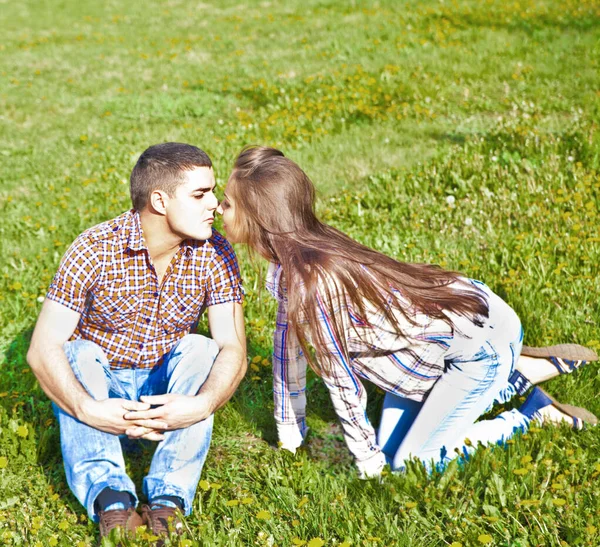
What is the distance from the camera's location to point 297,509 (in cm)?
312

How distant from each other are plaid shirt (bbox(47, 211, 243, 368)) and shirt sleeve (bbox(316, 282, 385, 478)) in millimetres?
679

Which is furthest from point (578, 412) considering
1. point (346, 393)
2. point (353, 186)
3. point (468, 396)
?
point (353, 186)

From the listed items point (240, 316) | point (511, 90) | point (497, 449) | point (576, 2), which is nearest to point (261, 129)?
point (511, 90)

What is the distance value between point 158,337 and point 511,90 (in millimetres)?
6749

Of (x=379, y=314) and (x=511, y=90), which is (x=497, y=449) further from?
(x=511, y=90)

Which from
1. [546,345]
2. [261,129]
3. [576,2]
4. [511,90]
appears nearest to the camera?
[546,345]

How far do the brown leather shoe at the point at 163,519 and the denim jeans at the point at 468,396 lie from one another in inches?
43.4

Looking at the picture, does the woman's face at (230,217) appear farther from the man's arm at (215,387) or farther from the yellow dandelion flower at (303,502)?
the yellow dandelion flower at (303,502)

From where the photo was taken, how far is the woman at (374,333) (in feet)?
10.1

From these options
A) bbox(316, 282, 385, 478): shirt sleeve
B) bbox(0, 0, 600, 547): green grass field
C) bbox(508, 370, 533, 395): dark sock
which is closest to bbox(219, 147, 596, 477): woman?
bbox(316, 282, 385, 478): shirt sleeve

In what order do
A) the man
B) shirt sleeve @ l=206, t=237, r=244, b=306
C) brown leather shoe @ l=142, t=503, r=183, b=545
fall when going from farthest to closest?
1. shirt sleeve @ l=206, t=237, r=244, b=306
2. the man
3. brown leather shoe @ l=142, t=503, r=183, b=545

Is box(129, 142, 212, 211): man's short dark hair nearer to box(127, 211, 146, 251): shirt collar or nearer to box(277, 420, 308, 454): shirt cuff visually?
box(127, 211, 146, 251): shirt collar

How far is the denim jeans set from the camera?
10.9ft

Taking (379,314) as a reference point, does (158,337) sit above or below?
below
